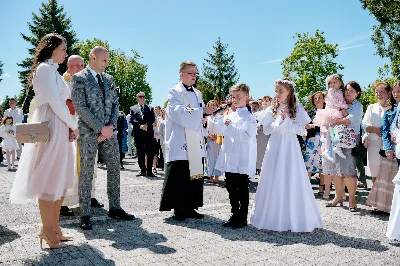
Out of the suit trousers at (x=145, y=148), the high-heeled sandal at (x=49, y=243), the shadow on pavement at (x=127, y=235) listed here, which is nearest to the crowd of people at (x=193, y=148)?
the high-heeled sandal at (x=49, y=243)

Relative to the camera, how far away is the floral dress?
29.0 ft

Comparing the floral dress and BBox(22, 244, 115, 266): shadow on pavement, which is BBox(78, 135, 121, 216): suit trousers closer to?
BBox(22, 244, 115, 266): shadow on pavement

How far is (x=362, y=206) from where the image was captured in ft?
22.6

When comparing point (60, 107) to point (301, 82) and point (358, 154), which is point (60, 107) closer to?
point (358, 154)

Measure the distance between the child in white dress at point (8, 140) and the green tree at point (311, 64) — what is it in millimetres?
36505

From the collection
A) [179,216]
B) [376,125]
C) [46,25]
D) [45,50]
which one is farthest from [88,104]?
[46,25]

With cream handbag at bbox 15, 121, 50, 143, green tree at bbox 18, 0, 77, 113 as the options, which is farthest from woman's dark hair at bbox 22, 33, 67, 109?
green tree at bbox 18, 0, 77, 113

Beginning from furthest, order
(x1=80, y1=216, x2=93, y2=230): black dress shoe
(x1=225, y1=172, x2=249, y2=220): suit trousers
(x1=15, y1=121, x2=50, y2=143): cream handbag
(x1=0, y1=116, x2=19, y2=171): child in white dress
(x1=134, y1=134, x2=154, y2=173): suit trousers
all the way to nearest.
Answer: (x1=0, y1=116, x2=19, y2=171): child in white dress
(x1=134, y1=134, x2=154, y2=173): suit trousers
(x1=225, y1=172, x2=249, y2=220): suit trousers
(x1=80, y1=216, x2=93, y2=230): black dress shoe
(x1=15, y1=121, x2=50, y2=143): cream handbag

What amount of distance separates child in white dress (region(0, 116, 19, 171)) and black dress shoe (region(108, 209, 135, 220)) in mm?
9162

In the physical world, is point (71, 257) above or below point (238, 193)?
below

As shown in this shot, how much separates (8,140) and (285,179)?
11505mm

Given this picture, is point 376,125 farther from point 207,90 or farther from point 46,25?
point 207,90

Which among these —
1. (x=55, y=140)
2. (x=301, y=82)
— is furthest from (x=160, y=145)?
(x=301, y=82)

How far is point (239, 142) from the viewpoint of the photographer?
207 inches
